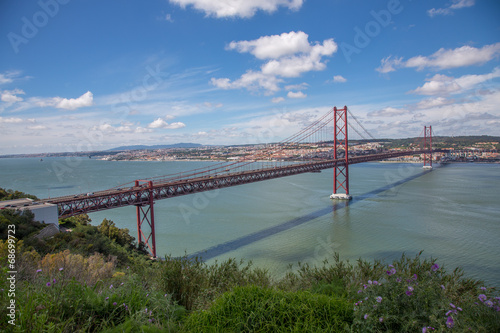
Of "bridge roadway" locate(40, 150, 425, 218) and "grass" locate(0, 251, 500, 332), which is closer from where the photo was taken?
"grass" locate(0, 251, 500, 332)

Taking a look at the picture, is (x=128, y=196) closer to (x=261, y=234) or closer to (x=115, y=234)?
(x=115, y=234)

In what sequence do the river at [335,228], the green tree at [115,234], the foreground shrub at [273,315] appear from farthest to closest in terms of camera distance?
1. the river at [335,228]
2. the green tree at [115,234]
3. the foreground shrub at [273,315]

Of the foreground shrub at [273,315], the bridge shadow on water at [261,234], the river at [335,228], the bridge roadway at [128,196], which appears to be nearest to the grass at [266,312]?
the foreground shrub at [273,315]

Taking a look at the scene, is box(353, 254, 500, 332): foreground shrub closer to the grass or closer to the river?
the grass

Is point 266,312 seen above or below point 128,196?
above

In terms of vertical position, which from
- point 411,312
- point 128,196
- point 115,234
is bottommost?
point 115,234

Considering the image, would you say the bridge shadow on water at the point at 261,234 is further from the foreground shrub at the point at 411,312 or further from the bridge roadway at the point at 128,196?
the foreground shrub at the point at 411,312

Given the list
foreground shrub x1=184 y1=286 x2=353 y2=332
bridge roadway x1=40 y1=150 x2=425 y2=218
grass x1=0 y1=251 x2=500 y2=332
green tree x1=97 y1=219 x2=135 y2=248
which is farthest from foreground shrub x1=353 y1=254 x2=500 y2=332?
bridge roadway x1=40 y1=150 x2=425 y2=218

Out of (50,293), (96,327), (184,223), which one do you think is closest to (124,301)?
(96,327)

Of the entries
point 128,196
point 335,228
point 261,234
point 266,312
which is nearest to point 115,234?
point 128,196
